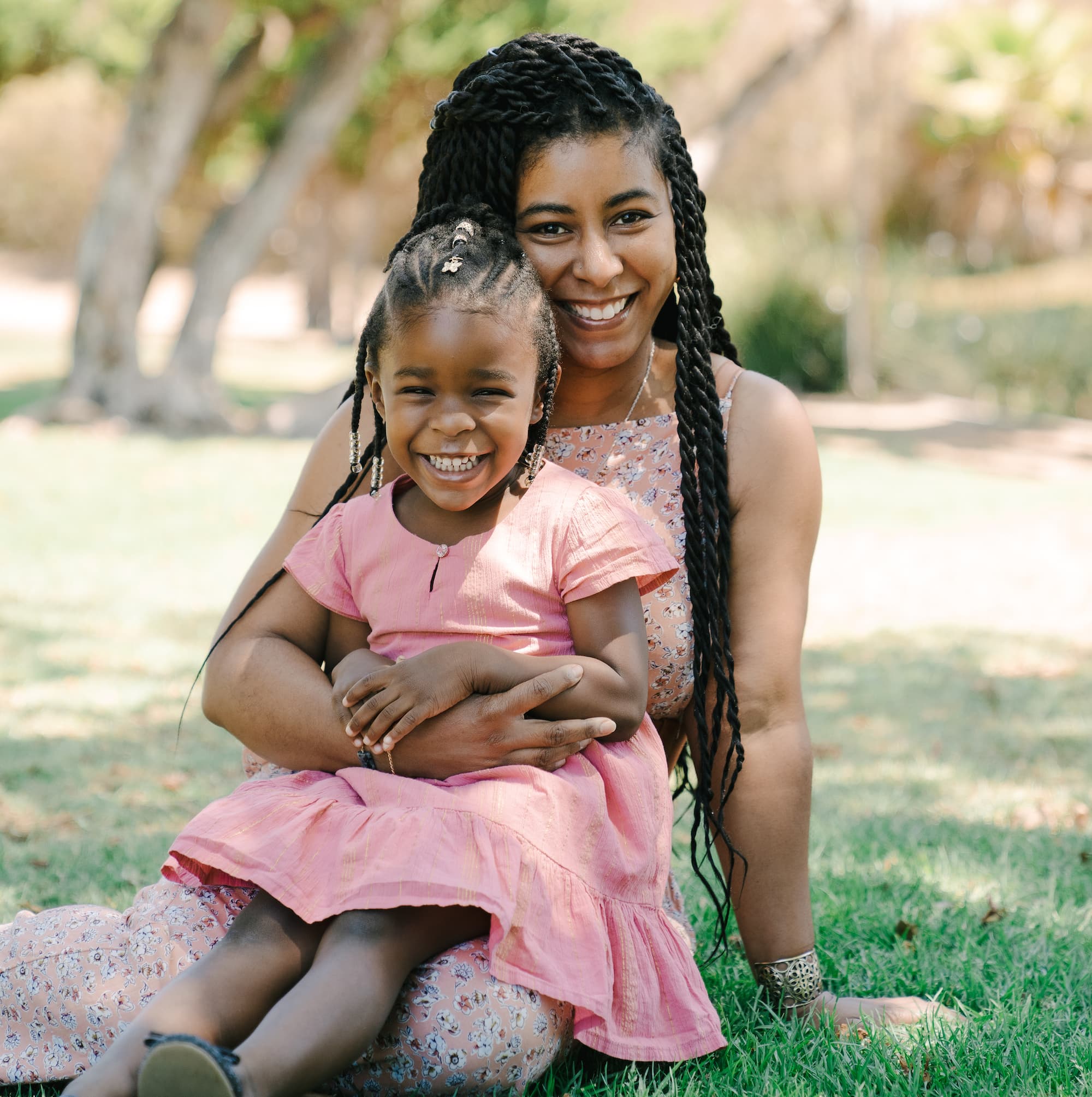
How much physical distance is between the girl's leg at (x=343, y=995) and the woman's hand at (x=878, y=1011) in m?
0.83

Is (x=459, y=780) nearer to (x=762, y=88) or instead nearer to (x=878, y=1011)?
(x=878, y=1011)

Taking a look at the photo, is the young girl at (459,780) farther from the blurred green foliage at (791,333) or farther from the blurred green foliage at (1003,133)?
the blurred green foliage at (1003,133)

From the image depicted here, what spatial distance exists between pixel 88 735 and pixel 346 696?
319 centimetres

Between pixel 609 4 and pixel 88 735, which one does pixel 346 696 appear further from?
pixel 609 4

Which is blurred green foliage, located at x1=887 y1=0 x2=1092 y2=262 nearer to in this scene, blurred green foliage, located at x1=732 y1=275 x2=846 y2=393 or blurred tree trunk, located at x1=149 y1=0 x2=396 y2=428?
blurred green foliage, located at x1=732 y1=275 x2=846 y2=393

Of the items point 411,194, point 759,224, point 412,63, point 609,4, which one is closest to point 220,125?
point 412,63

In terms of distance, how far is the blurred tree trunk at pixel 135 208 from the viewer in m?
13.1

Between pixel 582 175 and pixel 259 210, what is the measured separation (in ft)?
41.8

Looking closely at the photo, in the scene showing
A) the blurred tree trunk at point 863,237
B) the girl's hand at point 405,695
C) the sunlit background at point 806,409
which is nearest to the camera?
the girl's hand at point 405,695

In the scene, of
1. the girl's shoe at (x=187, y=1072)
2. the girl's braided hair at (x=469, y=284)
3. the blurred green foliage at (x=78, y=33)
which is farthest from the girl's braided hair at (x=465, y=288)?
the blurred green foliage at (x=78, y=33)

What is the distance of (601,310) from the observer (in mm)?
2758

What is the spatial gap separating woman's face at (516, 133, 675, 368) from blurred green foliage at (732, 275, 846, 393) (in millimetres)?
16135

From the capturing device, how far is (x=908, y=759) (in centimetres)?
513

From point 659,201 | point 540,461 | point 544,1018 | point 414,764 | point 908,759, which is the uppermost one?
point 659,201
